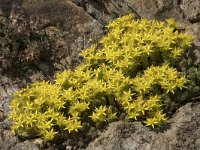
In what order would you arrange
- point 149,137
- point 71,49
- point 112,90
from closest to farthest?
point 149,137 < point 112,90 < point 71,49

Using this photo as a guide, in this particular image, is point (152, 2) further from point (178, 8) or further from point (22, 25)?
point (22, 25)

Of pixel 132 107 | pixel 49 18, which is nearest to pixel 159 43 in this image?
pixel 132 107

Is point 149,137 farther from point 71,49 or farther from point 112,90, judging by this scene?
point 71,49

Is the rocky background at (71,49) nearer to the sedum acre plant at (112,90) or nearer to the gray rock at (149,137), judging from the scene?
the gray rock at (149,137)

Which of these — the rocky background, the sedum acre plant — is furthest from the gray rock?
the sedum acre plant

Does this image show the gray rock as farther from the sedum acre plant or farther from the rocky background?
the sedum acre plant

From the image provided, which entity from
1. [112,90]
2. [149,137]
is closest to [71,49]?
[112,90]
